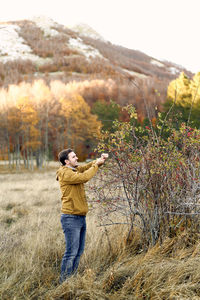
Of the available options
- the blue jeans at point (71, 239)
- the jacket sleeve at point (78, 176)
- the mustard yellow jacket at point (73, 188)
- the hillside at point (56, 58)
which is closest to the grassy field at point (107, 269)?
the blue jeans at point (71, 239)

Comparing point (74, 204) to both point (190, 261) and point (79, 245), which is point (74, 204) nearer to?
point (79, 245)

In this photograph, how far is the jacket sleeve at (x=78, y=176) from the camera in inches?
120

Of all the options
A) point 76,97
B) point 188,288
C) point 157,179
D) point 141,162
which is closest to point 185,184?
point 157,179

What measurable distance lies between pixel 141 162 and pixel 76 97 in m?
29.8

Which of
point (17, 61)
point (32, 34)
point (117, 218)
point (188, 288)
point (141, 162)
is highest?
point (32, 34)

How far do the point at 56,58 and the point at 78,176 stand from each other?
84.3m

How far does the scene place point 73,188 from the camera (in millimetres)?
3203

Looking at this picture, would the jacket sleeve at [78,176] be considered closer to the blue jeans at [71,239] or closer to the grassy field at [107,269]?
the blue jeans at [71,239]

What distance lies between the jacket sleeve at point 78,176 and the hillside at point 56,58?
4737 centimetres

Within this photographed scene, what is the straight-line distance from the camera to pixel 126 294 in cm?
267

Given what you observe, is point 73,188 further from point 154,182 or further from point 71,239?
point 154,182

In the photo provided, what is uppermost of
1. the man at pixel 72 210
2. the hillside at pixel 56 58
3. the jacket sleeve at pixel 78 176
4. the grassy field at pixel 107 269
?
the hillside at pixel 56 58

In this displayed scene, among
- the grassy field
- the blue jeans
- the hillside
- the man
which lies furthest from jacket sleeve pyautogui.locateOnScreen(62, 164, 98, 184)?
the hillside

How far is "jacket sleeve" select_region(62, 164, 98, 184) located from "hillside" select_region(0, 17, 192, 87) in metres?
47.4
